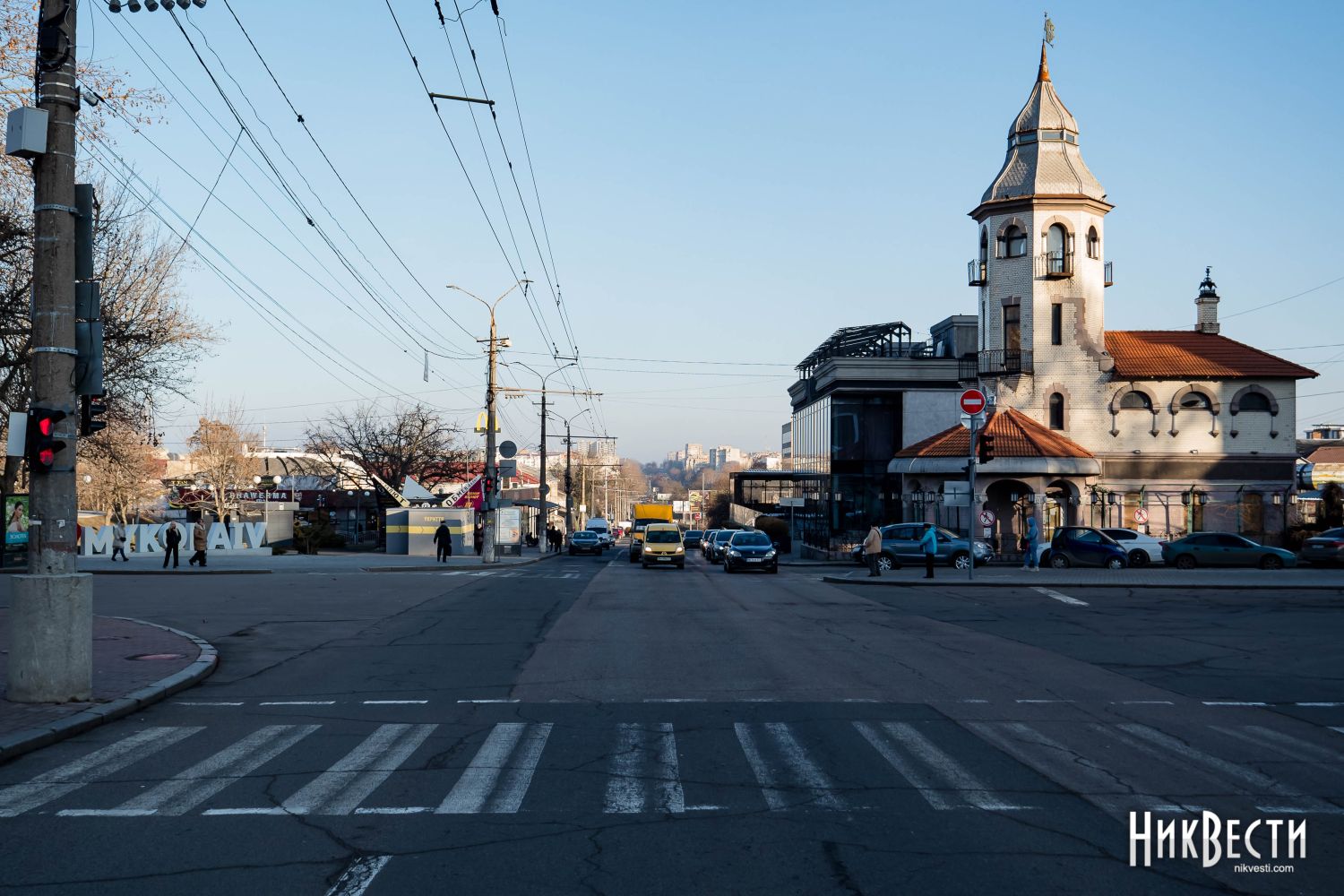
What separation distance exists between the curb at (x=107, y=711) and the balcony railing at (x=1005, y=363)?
46075 mm

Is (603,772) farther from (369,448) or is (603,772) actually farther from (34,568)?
(369,448)

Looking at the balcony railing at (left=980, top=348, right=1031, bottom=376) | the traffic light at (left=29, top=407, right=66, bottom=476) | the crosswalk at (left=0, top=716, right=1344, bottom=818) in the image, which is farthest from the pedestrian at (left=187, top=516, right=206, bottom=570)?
the balcony railing at (left=980, top=348, right=1031, bottom=376)

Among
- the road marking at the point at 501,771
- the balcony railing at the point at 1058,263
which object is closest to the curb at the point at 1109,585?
the road marking at the point at 501,771

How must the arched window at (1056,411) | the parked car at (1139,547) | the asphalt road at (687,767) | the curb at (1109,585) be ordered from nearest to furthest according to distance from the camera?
the asphalt road at (687,767), the curb at (1109,585), the parked car at (1139,547), the arched window at (1056,411)

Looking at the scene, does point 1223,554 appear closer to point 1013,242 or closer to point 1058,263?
point 1058,263

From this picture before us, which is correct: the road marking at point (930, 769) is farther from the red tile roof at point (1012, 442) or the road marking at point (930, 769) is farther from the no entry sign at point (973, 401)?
the red tile roof at point (1012, 442)

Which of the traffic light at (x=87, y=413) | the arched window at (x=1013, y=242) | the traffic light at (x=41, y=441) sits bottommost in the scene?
the traffic light at (x=41, y=441)

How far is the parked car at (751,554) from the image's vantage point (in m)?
41.8

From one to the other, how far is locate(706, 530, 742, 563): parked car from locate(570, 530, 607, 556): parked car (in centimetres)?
770

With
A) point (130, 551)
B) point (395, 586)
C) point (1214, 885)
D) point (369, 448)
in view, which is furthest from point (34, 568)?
point (369, 448)

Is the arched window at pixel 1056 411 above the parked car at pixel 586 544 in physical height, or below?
above

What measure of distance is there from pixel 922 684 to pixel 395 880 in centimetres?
871

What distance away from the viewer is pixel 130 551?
50312 mm

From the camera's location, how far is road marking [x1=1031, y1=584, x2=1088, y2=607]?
26.3 metres
